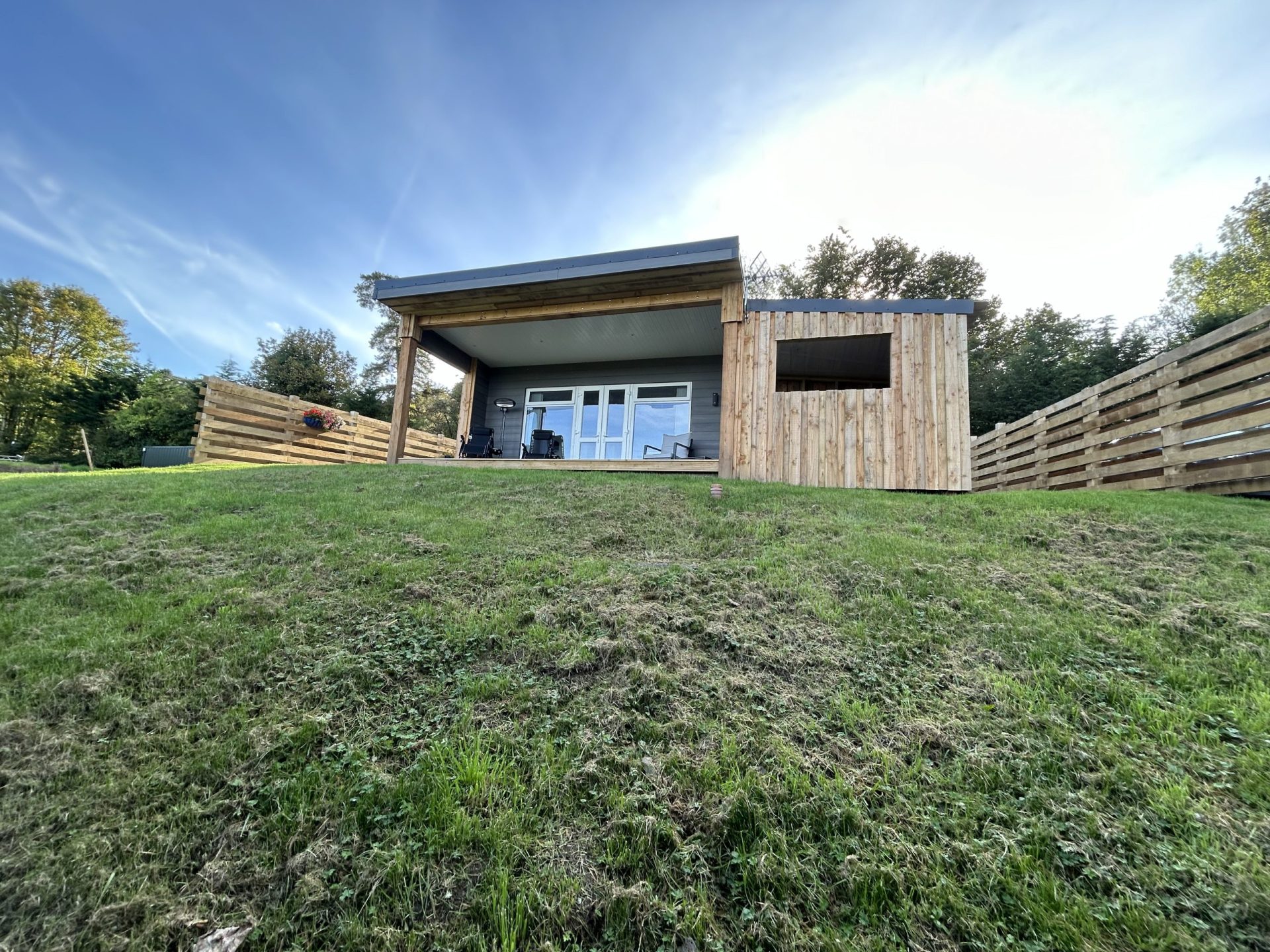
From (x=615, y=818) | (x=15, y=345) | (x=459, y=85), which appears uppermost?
(x=459, y=85)

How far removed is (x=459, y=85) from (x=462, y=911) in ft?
41.8

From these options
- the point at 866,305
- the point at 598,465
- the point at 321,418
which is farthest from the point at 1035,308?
the point at 321,418

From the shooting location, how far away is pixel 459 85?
9.73 m

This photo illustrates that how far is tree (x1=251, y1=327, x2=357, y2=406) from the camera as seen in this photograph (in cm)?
1781

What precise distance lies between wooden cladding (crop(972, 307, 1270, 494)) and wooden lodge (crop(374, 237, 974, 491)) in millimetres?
1914

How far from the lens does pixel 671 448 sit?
10453mm

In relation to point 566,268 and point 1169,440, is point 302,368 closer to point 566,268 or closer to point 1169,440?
point 566,268

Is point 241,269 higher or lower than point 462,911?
higher

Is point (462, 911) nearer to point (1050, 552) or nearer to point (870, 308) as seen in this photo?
point (1050, 552)

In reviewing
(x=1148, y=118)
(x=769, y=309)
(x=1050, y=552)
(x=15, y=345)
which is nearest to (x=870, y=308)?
(x=769, y=309)

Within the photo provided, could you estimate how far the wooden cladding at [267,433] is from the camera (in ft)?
34.0

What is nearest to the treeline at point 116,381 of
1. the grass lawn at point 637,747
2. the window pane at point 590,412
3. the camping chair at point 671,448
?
the window pane at point 590,412

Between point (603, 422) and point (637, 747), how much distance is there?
9324 millimetres

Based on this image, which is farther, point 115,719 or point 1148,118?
point 1148,118
